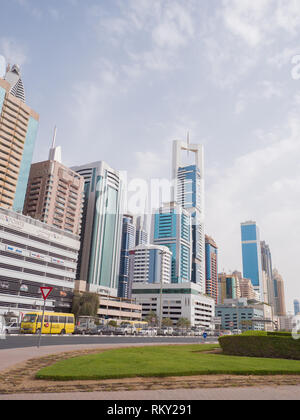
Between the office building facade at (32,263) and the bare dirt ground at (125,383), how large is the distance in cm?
7495

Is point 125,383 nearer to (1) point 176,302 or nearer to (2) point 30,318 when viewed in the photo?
(2) point 30,318

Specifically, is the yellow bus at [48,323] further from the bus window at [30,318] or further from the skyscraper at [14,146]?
the skyscraper at [14,146]

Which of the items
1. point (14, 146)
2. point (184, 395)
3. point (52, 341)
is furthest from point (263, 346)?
point (14, 146)

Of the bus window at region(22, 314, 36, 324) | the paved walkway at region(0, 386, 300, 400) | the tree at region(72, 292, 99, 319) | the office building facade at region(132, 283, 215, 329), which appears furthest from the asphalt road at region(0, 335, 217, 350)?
the office building facade at region(132, 283, 215, 329)

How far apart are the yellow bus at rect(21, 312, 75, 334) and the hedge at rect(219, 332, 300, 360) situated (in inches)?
1106

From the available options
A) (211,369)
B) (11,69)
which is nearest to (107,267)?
(11,69)

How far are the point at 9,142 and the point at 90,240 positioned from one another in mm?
65096

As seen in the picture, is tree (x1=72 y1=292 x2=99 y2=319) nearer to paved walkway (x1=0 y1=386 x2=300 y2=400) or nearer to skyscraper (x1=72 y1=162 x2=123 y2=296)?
skyscraper (x1=72 y1=162 x2=123 y2=296)

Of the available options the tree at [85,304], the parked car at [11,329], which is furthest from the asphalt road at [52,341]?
the tree at [85,304]

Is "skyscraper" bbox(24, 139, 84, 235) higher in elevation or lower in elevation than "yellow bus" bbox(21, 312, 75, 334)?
higher

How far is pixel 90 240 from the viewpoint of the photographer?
166m

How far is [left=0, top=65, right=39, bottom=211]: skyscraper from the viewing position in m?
114

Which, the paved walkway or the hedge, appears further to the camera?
the hedge
